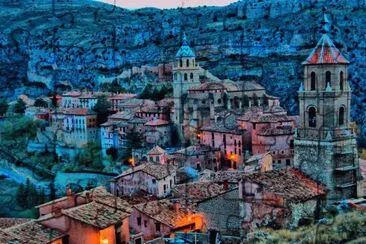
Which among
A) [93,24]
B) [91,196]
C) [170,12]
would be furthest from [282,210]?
[170,12]

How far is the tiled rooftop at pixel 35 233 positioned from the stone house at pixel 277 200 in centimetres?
117

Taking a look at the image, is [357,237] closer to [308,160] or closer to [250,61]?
[308,160]

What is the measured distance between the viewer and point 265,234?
3.16 meters

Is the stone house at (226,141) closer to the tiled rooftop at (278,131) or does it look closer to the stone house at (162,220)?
the tiled rooftop at (278,131)

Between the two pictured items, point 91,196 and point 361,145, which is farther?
point 361,145

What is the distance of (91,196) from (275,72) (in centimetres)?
1335

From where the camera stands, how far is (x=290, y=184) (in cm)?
406

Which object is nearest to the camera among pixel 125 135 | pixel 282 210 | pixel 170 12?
pixel 282 210

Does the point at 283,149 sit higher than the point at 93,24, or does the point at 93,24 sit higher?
the point at 93,24

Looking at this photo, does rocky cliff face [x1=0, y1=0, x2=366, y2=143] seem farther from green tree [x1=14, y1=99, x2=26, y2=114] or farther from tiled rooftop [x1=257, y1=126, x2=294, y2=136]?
tiled rooftop [x1=257, y1=126, x2=294, y2=136]

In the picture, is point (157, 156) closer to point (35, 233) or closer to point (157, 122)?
point (157, 122)

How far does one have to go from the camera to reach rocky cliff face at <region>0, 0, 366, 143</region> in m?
17.0

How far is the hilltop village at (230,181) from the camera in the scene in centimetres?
361

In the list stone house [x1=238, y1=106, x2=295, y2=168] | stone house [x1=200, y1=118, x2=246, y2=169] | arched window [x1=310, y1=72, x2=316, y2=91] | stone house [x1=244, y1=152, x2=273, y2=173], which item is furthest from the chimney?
stone house [x1=200, y1=118, x2=246, y2=169]
